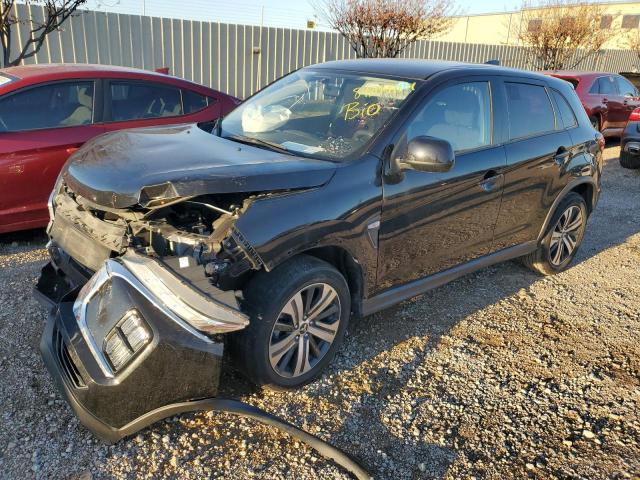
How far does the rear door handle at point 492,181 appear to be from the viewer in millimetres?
3775

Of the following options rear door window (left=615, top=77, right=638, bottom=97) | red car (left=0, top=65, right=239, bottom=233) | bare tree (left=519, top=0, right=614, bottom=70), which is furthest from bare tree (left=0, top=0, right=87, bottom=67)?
bare tree (left=519, top=0, right=614, bottom=70)

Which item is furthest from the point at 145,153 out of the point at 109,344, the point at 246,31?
the point at 246,31

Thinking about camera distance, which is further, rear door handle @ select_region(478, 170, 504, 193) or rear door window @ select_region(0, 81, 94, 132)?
rear door window @ select_region(0, 81, 94, 132)

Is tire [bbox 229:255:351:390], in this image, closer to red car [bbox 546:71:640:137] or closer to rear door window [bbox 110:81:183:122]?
rear door window [bbox 110:81:183:122]

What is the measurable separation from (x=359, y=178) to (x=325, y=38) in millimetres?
10947

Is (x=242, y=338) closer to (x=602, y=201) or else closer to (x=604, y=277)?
(x=604, y=277)

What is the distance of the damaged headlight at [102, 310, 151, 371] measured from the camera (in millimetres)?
2346

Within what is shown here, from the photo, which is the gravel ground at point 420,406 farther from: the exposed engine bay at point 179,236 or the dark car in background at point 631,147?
the dark car in background at point 631,147

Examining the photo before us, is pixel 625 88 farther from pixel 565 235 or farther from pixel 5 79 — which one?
pixel 5 79

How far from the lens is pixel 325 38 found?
13031 millimetres

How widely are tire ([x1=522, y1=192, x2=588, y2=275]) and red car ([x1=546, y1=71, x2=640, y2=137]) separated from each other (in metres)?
7.02

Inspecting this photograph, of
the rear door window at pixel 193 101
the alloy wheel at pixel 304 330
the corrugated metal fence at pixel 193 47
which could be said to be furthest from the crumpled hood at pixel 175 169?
the corrugated metal fence at pixel 193 47

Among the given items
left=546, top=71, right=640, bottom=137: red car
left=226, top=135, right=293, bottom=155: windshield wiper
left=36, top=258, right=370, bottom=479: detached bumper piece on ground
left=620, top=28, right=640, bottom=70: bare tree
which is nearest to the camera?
left=36, top=258, right=370, bottom=479: detached bumper piece on ground

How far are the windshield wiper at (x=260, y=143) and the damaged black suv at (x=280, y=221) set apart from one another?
0.07 ft
